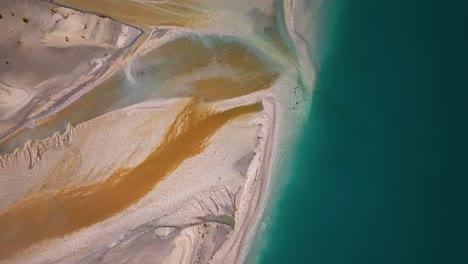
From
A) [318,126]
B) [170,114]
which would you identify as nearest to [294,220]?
[318,126]

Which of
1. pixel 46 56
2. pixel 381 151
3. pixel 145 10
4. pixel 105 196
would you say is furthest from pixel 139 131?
pixel 381 151

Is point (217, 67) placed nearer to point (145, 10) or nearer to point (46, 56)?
point (145, 10)

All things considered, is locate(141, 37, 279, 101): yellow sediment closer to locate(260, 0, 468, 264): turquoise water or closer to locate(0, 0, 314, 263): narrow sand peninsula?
locate(0, 0, 314, 263): narrow sand peninsula

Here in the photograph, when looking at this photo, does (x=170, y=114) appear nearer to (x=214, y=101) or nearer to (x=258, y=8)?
(x=214, y=101)

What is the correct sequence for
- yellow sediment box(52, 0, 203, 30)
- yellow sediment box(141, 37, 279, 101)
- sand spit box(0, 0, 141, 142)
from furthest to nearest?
1. yellow sediment box(141, 37, 279, 101)
2. yellow sediment box(52, 0, 203, 30)
3. sand spit box(0, 0, 141, 142)

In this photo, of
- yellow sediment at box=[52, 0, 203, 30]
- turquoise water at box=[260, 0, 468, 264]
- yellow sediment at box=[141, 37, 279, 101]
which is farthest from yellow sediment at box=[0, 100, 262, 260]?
turquoise water at box=[260, 0, 468, 264]

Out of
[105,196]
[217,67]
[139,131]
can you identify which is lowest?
[105,196]
